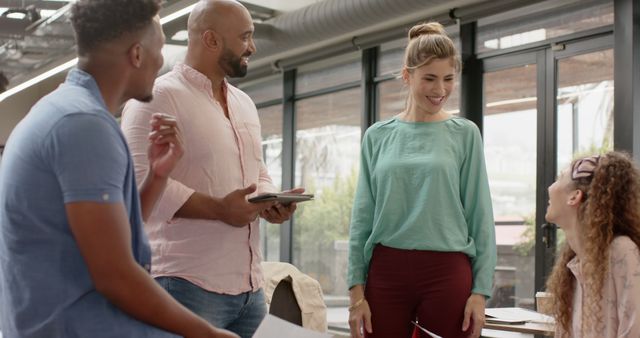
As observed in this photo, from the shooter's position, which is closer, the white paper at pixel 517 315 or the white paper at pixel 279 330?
the white paper at pixel 279 330

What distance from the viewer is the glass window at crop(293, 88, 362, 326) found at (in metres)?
9.16

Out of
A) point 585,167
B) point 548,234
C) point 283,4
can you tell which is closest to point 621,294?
point 585,167

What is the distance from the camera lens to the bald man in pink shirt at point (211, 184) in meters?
2.06

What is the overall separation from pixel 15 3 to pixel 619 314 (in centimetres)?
718

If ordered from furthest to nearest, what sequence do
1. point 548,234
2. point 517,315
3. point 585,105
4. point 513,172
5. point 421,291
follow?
1. point 513,172
2. point 548,234
3. point 585,105
4. point 517,315
5. point 421,291

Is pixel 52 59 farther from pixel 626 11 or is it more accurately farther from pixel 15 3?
pixel 626 11

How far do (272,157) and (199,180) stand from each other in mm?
8374

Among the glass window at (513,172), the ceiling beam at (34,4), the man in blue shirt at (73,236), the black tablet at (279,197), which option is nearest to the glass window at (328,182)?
the glass window at (513,172)

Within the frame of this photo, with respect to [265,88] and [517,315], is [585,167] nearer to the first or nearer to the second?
[517,315]

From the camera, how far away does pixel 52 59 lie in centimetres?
920

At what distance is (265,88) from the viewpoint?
10.6 meters

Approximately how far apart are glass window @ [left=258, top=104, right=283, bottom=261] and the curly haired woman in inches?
291

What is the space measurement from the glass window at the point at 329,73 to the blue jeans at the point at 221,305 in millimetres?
6840

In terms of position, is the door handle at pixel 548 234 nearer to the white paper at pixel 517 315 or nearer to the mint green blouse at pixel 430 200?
the white paper at pixel 517 315
